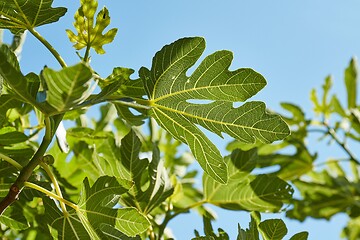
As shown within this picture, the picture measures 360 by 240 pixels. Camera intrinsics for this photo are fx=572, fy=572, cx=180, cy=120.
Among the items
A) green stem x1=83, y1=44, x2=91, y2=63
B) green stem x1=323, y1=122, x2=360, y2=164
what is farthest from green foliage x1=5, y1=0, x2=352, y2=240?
green stem x1=323, y1=122, x2=360, y2=164

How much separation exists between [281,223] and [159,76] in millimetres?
428

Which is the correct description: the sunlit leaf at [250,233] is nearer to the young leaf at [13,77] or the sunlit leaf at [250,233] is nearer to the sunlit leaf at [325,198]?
the young leaf at [13,77]

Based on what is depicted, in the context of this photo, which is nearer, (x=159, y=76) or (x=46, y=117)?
(x=46, y=117)

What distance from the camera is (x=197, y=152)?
1.29m

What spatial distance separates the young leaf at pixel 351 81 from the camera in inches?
110

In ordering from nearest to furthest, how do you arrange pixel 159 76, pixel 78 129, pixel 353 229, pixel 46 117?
pixel 46 117 → pixel 159 76 → pixel 78 129 → pixel 353 229

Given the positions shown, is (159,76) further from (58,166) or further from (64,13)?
(58,166)

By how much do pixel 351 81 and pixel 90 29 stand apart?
75.1 inches

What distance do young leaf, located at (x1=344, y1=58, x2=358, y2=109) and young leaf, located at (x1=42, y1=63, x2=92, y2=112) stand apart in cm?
211

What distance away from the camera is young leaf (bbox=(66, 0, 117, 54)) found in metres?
1.23

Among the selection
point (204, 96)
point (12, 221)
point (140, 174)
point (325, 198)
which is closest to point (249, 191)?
point (140, 174)

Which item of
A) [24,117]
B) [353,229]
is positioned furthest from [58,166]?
[353,229]

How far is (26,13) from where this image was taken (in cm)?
123

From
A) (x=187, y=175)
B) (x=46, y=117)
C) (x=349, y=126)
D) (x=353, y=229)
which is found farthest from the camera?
(x=353, y=229)
